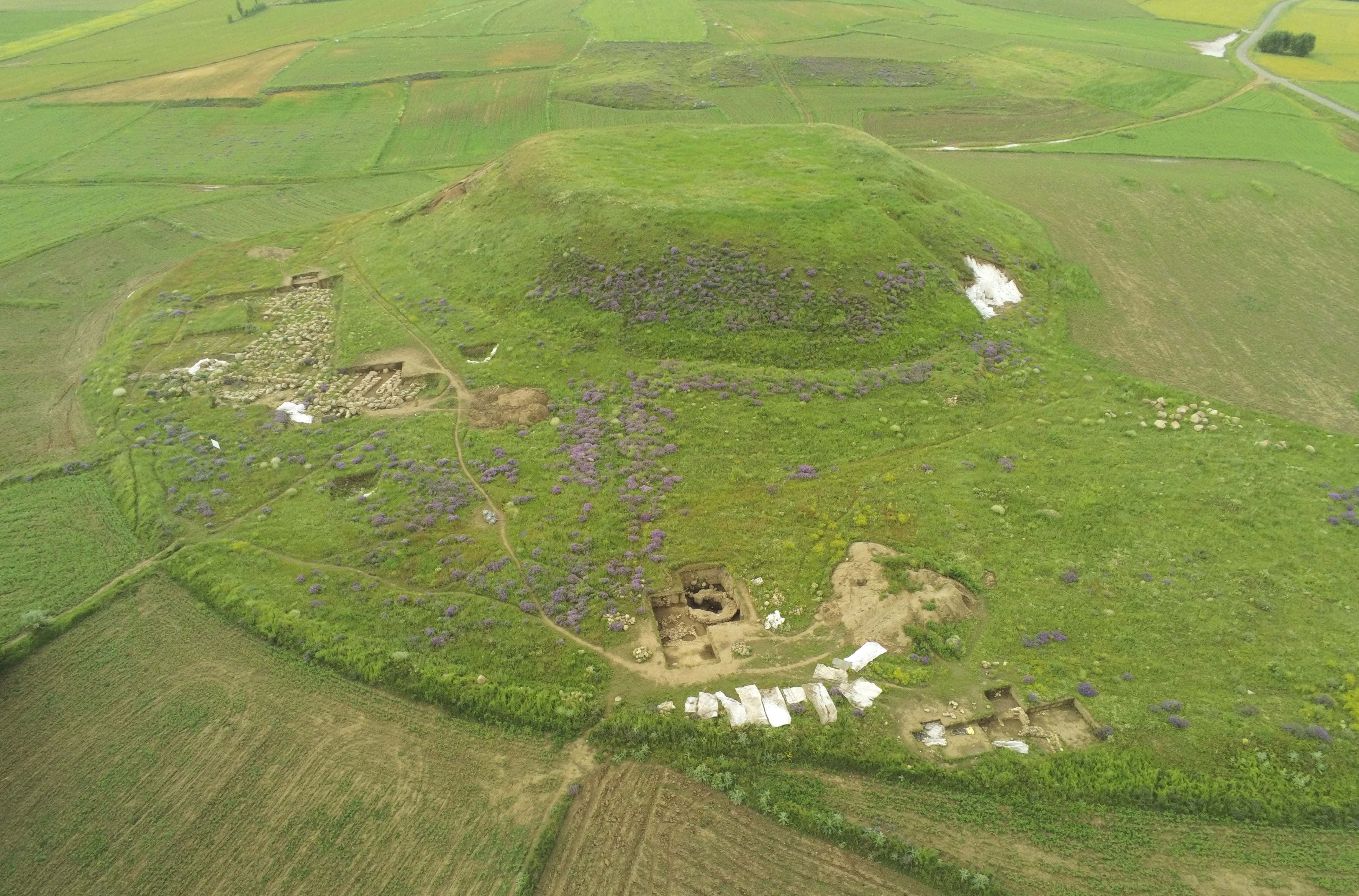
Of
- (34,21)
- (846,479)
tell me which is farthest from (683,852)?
(34,21)

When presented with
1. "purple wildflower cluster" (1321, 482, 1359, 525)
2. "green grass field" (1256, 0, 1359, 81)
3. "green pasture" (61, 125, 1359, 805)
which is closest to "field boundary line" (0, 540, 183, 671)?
"green pasture" (61, 125, 1359, 805)

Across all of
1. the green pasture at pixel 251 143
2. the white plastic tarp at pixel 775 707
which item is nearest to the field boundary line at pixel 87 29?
the green pasture at pixel 251 143

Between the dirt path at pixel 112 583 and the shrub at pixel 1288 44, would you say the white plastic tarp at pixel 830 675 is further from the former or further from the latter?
the shrub at pixel 1288 44

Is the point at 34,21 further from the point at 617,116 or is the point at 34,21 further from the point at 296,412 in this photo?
the point at 296,412

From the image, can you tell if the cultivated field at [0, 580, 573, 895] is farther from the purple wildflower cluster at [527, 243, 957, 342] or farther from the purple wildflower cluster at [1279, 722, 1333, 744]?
the purple wildflower cluster at [527, 243, 957, 342]

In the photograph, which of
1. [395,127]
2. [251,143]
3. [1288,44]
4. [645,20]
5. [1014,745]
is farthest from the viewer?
[645,20]

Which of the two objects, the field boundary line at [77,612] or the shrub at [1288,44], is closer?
the field boundary line at [77,612]
